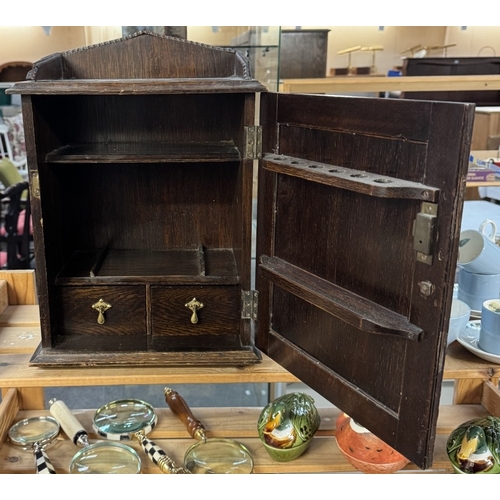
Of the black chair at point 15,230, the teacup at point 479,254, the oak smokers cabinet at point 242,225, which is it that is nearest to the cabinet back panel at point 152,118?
the oak smokers cabinet at point 242,225

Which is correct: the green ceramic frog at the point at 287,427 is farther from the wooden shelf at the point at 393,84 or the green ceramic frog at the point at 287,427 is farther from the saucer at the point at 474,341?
the wooden shelf at the point at 393,84

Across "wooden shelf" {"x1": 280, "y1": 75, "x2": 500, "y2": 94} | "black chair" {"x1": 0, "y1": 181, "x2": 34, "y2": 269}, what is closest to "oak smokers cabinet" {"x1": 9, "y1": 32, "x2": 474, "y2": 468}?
"wooden shelf" {"x1": 280, "y1": 75, "x2": 500, "y2": 94}

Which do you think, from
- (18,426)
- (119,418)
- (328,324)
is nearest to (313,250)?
(328,324)

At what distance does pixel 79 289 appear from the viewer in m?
1.24

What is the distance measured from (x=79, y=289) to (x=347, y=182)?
2.09ft

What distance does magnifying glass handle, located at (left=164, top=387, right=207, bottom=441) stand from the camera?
1.30 m

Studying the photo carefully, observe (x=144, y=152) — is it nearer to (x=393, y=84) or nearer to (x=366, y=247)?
(x=366, y=247)

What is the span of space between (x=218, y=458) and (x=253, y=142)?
66 centimetres

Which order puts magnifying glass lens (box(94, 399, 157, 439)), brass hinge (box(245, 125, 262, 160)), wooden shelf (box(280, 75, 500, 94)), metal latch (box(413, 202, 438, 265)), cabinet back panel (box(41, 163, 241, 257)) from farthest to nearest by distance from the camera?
wooden shelf (box(280, 75, 500, 94)), cabinet back panel (box(41, 163, 241, 257)), magnifying glass lens (box(94, 399, 157, 439)), brass hinge (box(245, 125, 262, 160)), metal latch (box(413, 202, 438, 265))

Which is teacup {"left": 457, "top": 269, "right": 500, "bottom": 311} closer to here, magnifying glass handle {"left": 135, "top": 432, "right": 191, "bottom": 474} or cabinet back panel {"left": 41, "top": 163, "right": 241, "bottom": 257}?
cabinet back panel {"left": 41, "top": 163, "right": 241, "bottom": 257}

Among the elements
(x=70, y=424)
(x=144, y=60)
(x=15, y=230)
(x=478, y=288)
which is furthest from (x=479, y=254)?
(x=15, y=230)

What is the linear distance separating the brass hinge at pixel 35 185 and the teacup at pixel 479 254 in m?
0.91

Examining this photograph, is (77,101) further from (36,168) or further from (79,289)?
(79,289)

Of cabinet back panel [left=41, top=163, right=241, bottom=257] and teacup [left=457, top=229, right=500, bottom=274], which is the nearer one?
teacup [left=457, top=229, right=500, bottom=274]
